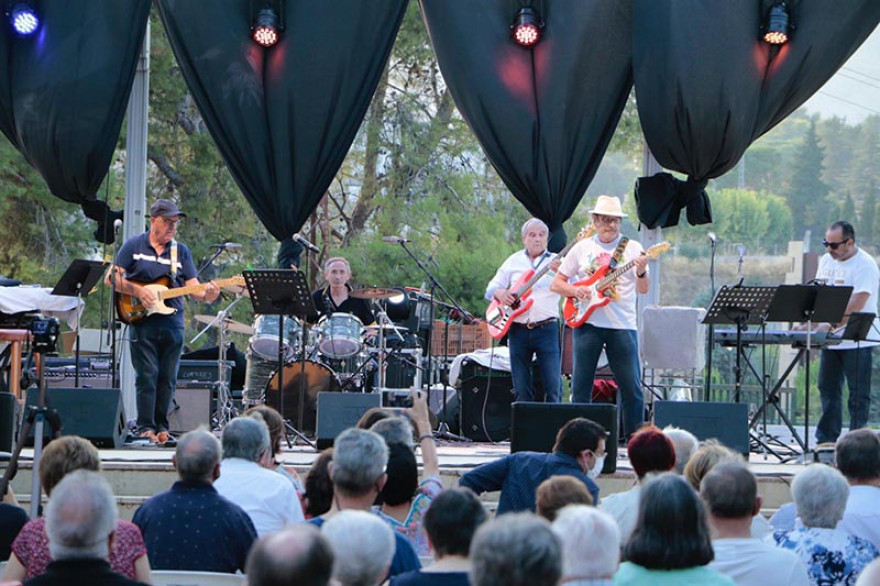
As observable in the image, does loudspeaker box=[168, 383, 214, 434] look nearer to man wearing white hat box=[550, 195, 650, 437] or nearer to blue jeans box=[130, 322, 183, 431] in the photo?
blue jeans box=[130, 322, 183, 431]

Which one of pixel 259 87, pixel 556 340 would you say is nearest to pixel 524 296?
pixel 556 340

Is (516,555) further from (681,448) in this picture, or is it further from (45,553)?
(681,448)

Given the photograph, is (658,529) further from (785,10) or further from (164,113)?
(164,113)

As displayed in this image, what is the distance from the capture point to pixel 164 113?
18969 mm

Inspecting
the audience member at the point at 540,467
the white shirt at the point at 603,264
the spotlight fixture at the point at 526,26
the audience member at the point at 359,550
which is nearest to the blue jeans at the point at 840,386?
the white shirt at the point at 603,264

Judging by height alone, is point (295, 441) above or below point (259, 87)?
below

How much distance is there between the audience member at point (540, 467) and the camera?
20.3 feet

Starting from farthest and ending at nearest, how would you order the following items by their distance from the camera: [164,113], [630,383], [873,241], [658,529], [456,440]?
[873,241]
[164,113]
[456,440]
[630,383]
[658,529]

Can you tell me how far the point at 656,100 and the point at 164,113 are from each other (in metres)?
11.1

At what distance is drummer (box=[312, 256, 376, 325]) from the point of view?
11.4m

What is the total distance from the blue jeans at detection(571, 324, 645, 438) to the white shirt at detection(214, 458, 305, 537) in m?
4.13

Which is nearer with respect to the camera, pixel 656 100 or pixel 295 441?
pixel 656 100

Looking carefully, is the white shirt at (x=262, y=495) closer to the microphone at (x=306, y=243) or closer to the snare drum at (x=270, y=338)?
the microphone at (x=306, y=243)

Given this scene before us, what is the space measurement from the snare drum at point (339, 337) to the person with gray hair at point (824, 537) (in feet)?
21.4
